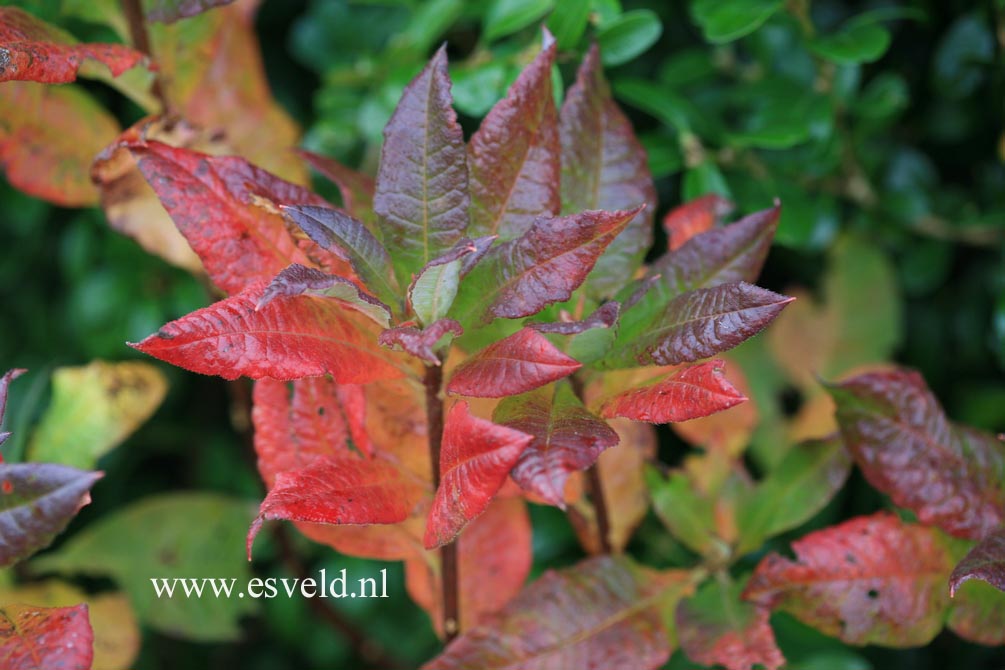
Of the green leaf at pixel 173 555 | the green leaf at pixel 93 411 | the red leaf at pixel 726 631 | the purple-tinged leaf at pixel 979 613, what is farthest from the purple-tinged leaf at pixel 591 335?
the green leaf at pixel 173 555

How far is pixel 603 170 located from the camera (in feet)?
2.89

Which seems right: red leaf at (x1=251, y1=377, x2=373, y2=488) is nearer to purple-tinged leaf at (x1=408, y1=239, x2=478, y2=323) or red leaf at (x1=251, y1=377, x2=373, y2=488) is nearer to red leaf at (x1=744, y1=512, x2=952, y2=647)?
purple-tinged leaf at (x1=408, y1=239, x2=478, y2=323)

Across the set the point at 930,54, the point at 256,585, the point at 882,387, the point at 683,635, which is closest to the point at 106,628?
the point at 256,585

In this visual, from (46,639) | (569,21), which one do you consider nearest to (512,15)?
(569,21)

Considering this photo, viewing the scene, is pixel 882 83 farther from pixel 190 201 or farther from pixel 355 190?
pixel 190 201

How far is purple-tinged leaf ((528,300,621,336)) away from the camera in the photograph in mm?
664

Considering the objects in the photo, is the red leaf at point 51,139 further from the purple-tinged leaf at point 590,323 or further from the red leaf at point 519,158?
the purple-tinged leaf at point 590,323

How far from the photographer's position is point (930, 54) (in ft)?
4.36

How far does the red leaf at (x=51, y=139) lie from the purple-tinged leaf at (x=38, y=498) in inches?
18.9

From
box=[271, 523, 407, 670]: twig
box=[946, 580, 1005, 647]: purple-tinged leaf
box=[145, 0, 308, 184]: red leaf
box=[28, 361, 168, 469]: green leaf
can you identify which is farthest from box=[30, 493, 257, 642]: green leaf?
box=[946, 580, 1005, 647]: purple-tinged leaf

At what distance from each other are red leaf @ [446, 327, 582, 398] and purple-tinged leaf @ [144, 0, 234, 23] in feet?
1.52

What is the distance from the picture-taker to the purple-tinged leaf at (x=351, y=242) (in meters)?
0.69

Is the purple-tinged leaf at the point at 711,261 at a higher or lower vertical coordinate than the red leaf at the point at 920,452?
higher

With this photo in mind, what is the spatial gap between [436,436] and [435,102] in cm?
→ 29
